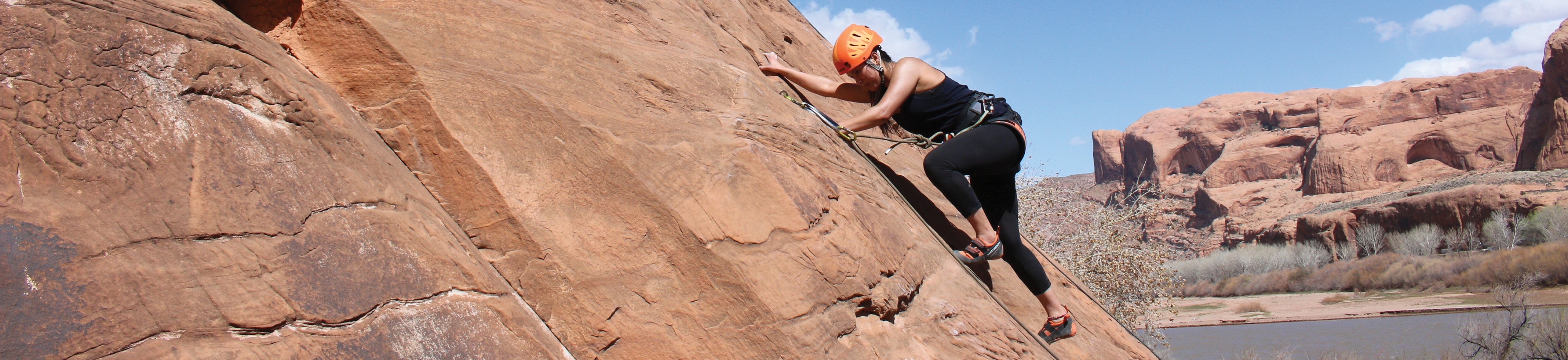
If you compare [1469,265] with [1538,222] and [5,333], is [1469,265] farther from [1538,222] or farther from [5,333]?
[5,333]

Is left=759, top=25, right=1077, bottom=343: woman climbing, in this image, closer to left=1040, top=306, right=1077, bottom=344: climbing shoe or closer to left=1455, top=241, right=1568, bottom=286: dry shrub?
left=1040, top=306, right=1077, bottom=344: climbing shoe

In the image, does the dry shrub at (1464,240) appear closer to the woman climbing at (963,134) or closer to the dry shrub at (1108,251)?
the dry shrub at (1108,251)

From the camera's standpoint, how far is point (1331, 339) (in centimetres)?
1748

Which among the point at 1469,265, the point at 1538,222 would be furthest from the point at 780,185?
the point at 1538,222

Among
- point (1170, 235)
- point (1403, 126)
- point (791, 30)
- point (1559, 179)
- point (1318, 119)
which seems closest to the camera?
point (791, 30)

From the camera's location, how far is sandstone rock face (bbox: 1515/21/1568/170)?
1229 inches

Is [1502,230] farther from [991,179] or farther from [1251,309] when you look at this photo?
[991,179]

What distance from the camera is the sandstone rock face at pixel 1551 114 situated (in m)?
31.2

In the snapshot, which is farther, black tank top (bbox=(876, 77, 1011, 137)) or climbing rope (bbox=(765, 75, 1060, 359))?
black tank top (bbox=(876, 77, 1011, 137))

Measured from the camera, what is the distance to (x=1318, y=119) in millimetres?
52500

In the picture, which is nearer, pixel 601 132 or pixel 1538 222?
pixel 601 132

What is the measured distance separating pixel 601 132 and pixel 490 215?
1.34ft

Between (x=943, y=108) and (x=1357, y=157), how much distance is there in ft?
167

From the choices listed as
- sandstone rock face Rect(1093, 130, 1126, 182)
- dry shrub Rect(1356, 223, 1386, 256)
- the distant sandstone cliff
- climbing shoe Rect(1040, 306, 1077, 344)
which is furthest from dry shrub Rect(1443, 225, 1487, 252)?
sandstone rock face Rect(1093, 130, 1126, 182)
